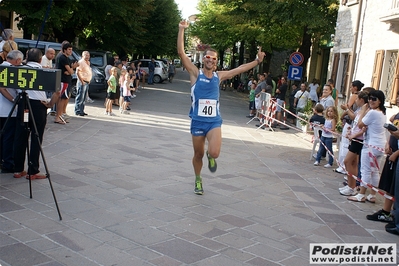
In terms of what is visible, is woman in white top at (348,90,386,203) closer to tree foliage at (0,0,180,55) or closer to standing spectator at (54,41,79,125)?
standing spectator at (54,41,79,125)

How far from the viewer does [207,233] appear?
17.6 feet

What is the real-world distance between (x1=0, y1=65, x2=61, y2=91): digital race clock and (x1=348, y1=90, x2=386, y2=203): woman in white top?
456cm

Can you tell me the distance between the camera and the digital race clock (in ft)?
A: 18.0

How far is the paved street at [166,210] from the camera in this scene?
15.4 ft

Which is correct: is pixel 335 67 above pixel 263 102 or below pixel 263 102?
above

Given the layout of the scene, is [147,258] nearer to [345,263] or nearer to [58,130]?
[345,263]

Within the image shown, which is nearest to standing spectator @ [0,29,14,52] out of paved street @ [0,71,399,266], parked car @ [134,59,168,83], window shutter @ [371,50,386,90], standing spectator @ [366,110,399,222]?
paved street @ [0,71,399,266]

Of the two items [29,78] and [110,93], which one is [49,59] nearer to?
[110,93]

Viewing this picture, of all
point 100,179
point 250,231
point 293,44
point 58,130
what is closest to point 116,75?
point 58,130

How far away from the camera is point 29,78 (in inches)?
217

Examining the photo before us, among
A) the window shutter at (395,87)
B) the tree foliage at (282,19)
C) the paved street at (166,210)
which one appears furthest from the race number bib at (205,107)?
the tree foliage at (282,19)

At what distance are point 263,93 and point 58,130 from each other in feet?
28.7

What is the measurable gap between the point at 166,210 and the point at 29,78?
2.29 meters

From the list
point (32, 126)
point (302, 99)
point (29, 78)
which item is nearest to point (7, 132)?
point (32, 126)
